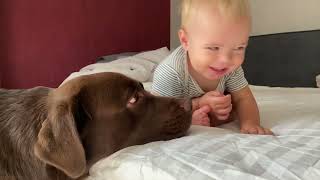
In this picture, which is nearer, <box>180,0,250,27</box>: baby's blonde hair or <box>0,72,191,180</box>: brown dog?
<box>0,72,191,180</box>: brown dog

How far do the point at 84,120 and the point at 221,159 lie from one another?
1.23ft

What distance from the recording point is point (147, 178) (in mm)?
995

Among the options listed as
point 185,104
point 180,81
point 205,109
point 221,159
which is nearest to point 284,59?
point 180,81

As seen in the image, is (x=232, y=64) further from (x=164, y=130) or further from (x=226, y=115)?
(x=164, y=130)

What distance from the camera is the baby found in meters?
1.53

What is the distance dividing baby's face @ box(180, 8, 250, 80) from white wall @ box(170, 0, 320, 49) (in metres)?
2.01

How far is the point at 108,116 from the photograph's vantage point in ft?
3.99

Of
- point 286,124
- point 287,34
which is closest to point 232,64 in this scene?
point 286,124

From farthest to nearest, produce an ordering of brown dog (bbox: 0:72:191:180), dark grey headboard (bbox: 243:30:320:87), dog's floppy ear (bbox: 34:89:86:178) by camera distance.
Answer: dark grey headboard (bbox: 243:30:320:87) → brown dog (bbox: 0:72:191:180) → dog's floppy ear (bbox: 34:89:86:178)

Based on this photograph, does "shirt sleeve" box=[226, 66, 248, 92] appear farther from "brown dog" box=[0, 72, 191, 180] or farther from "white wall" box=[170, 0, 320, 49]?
"white wall" box=[170, 0, 320, 49]

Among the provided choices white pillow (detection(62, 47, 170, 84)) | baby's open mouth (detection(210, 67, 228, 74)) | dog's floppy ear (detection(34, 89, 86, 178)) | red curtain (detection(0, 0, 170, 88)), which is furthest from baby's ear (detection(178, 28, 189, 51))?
red curtain (detection(0, 0, 170, 88))

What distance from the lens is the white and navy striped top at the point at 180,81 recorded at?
5.40ft

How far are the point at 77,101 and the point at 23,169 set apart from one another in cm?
20

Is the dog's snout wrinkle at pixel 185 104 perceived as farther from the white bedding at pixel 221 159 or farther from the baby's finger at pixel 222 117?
the baby's finger at pixel 222 117
